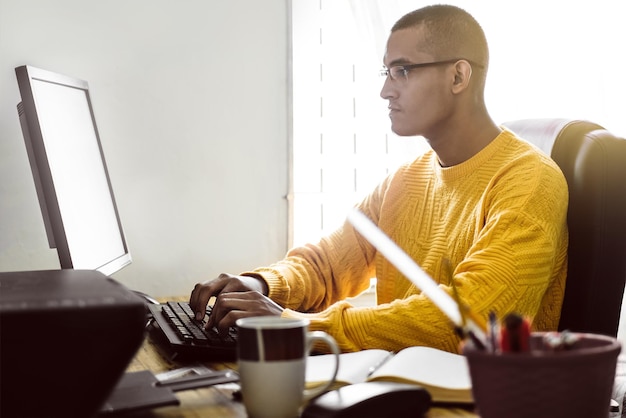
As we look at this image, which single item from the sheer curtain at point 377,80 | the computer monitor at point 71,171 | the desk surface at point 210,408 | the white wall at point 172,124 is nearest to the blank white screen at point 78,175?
the computer monitor at point 71,171

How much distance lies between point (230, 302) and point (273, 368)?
47 cm

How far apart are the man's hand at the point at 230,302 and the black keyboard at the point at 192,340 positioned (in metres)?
0.02

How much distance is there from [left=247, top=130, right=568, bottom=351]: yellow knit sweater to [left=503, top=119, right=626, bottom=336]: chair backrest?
0.03 metres

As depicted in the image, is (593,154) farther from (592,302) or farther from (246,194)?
(246,194)

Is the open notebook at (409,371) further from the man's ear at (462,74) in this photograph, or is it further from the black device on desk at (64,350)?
the man's ear at (462,74)

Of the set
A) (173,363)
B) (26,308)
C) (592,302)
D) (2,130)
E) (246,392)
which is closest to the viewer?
(26,308)

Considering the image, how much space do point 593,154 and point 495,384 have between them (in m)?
0.87

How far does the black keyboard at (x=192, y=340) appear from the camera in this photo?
3.45 feet

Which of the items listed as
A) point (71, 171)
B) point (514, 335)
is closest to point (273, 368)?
point (514, 335)

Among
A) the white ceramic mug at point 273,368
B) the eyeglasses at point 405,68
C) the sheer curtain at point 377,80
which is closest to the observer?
the white ceramic mug at point 273,368

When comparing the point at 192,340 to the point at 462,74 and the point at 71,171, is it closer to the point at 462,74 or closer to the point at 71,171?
the point at 71,171

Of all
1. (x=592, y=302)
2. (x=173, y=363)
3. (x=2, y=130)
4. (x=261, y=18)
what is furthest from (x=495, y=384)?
(x=261, y=18)

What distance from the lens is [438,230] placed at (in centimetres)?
152

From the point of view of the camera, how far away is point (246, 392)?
71cm
